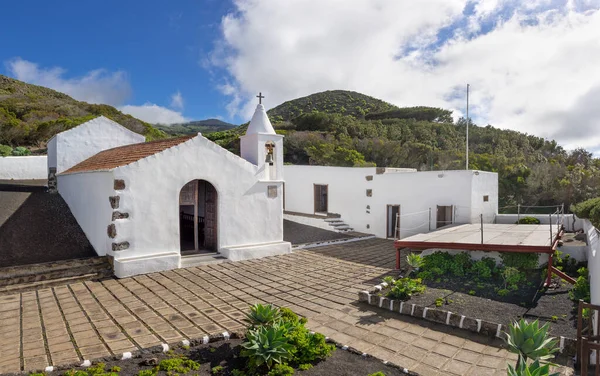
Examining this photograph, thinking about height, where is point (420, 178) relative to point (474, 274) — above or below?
above

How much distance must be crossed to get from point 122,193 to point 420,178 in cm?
1093

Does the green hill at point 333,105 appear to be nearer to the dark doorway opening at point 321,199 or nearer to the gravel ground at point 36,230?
the dark doorway opening at point 321,199

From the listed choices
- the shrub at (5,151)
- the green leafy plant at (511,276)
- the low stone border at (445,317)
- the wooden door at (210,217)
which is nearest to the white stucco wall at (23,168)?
the shrub at (5,151)

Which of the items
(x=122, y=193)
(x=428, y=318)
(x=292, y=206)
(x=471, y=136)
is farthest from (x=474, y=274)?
(x=471, y=136)

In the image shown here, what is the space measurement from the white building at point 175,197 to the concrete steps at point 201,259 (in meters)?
0.20

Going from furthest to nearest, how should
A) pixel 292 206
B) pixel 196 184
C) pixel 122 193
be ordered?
pixel 292 206 < pixel 196 184 < pixel 122 193

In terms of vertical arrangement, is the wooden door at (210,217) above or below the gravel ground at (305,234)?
above

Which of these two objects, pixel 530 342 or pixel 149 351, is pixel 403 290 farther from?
pixel 149 351

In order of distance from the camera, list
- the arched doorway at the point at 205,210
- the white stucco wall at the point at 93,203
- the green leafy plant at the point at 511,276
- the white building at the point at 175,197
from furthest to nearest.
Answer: the arched doorway at the point at 205,210
the white stucco wall at the point at 93,203
the white building at the point at 175,197
the green leafy plant at the point at 511,276

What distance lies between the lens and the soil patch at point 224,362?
455cm

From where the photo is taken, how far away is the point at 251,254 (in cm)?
1139

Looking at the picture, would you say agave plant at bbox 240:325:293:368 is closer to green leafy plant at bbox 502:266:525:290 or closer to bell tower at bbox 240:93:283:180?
green leafy plant at bbox 502:266:525:290

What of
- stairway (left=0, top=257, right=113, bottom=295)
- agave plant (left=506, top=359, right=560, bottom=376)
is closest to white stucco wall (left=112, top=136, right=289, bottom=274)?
stairway (left=0, top=257, right=113, bottom=295)

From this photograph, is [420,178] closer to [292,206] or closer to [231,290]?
[292,206]
